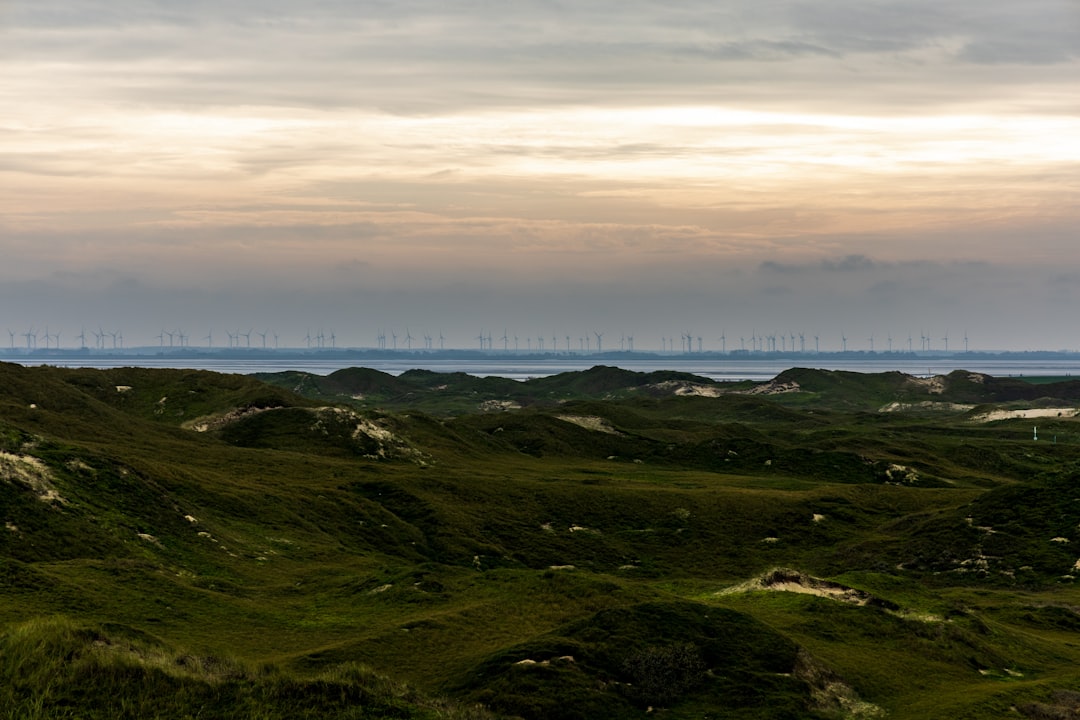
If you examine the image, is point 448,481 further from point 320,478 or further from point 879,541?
point 879,541

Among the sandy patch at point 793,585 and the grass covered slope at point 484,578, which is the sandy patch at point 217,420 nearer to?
the grass covered slope at point 484,578

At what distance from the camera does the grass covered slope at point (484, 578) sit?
3997cm

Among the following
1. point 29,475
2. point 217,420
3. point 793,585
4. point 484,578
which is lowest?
point 793,585

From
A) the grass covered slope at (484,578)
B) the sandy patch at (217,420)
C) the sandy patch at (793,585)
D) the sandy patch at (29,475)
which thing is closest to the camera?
the grass covered slope at (484,578)

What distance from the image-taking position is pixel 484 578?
6462 cm

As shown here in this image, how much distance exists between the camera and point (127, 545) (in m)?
69.8

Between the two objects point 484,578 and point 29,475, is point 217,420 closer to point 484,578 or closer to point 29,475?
point 29,475

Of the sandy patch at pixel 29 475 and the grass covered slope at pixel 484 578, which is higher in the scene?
the sandy patch at pixel 29 475

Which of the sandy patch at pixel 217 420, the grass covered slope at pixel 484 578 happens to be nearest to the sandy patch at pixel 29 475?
the grass covered slope at pixel 484 578

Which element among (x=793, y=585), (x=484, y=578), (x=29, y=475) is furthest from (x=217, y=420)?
(x=793, y=585)

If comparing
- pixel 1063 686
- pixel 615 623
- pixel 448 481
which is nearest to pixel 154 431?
pixel 448 481

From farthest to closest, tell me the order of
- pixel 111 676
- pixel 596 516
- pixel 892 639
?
pixel 596 516
pixel 892 639
pixel 111 676

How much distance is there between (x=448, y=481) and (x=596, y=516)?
18.8 m

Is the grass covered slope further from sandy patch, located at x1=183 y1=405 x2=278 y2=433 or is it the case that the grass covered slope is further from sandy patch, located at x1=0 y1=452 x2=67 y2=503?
sandy patch, located at x1=183 y1=405 x2=278 y2=433
